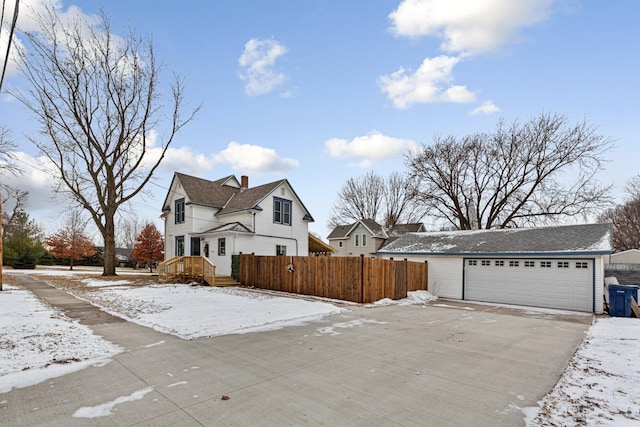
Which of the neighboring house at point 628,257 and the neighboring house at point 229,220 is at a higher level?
the neighboring house at point 229,220

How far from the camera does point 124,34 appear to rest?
20359 millimetres

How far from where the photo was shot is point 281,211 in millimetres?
21453

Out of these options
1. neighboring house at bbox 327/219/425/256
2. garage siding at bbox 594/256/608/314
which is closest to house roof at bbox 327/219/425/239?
neighboring house at bbox 327/219/425/256

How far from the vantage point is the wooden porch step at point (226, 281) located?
16828 mm

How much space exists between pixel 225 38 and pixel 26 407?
1312 cm

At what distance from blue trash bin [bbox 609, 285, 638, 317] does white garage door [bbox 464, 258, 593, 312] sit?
33.3 inches

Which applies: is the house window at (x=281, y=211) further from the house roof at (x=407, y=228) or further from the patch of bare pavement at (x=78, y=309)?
the house roof at (x=407, y=228)

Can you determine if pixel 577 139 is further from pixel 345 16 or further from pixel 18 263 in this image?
pixel 18 263

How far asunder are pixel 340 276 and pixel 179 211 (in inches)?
523

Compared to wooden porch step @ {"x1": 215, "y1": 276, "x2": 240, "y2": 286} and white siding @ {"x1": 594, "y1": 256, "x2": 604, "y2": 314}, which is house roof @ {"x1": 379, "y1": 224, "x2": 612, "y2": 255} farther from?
wooden porch step @ {"x1": 215, "y1": 276, "x2": 240, "y2": 286}

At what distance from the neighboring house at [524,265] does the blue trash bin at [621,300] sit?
70cm

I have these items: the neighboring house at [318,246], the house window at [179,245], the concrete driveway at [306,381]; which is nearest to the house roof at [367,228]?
the neighboring house at [318,246]

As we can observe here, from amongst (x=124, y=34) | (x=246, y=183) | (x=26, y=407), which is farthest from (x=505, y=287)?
(x=124, y=34)

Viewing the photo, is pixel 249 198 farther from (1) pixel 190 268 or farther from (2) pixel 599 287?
(2) pixel 599 287
